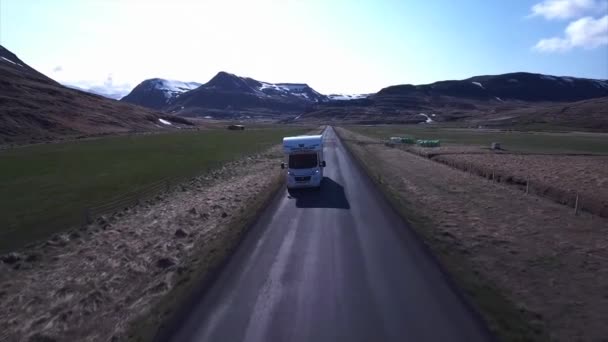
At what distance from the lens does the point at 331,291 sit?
490 inches

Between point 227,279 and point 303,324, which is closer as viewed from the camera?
point 303,324

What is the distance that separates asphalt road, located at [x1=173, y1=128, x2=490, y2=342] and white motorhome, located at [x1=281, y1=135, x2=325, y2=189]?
8.10 m

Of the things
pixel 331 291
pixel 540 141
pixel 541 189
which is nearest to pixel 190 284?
pixel 331 291

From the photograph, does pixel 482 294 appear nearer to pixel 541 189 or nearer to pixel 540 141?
pixel 541 189

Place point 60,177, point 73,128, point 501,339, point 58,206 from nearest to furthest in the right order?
point 501,339 < point 58,206 < point 60,177 < point 73,128

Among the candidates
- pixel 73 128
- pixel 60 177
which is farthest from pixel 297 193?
pixel 73 128

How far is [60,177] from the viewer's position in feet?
122

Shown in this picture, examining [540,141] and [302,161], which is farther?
[540,141]

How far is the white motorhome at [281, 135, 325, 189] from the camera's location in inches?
1131

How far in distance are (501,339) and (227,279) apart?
26.6 feet

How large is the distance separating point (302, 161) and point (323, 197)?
3440 millimetres

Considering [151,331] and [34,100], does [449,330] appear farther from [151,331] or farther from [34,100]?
[34,100]

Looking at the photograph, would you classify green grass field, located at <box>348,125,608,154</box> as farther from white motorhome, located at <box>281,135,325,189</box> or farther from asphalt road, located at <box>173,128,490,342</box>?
asphalt road, located at <box>173,128,490,342</box>

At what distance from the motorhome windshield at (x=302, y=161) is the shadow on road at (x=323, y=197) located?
6.19 feet
